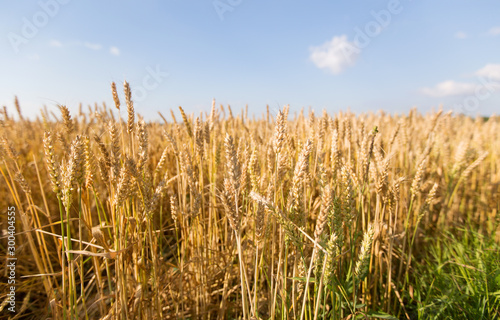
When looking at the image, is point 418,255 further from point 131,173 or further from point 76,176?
point 76,176

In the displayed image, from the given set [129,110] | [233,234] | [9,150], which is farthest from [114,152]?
[233,234]

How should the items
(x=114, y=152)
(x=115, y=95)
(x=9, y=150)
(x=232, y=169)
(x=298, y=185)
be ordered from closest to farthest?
(x=232, y=169) < (x=298, y=185) < (x=114, y=152) < (x=115, y=95) < (x=9, y=150)

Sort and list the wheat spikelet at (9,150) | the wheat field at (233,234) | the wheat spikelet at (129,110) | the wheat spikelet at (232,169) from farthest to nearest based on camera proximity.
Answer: the wheat spikelet at (9,150) < the wheat spikelet at (129,110) < the wheat field at (233,234) < the wheat spikelet at (232,169)

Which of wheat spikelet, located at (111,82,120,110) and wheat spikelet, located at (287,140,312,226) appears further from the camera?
wheat spikelet, located at (111,82,120,110)

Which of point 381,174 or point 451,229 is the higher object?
point 381,174

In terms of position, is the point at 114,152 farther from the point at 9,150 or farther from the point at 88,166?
the point at 9,150

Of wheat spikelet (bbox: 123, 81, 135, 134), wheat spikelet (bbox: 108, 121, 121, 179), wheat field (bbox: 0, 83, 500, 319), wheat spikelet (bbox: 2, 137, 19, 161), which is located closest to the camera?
wheat field (bbox: 0, 83, 500, 319)

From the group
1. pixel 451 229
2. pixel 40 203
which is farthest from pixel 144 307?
pixel 451 229

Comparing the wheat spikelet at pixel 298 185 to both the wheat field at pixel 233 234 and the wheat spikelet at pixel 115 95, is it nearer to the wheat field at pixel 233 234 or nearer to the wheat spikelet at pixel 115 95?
the wheat field at pixel 233 234

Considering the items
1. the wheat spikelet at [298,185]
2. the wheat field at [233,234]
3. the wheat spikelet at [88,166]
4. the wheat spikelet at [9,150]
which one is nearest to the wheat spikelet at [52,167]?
the wheat field at [233,234]

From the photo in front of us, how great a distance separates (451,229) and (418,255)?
1.83 feet

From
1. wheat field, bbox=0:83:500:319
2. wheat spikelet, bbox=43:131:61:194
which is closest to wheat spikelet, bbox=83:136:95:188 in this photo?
wheat field, bbox=0:83:500:319

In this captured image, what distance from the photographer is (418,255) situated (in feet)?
8.07

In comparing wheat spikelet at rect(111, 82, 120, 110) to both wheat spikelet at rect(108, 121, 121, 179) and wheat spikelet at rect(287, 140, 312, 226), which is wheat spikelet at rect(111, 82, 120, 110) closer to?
wheat spikelet at rect(108, 121, 121, 179)
